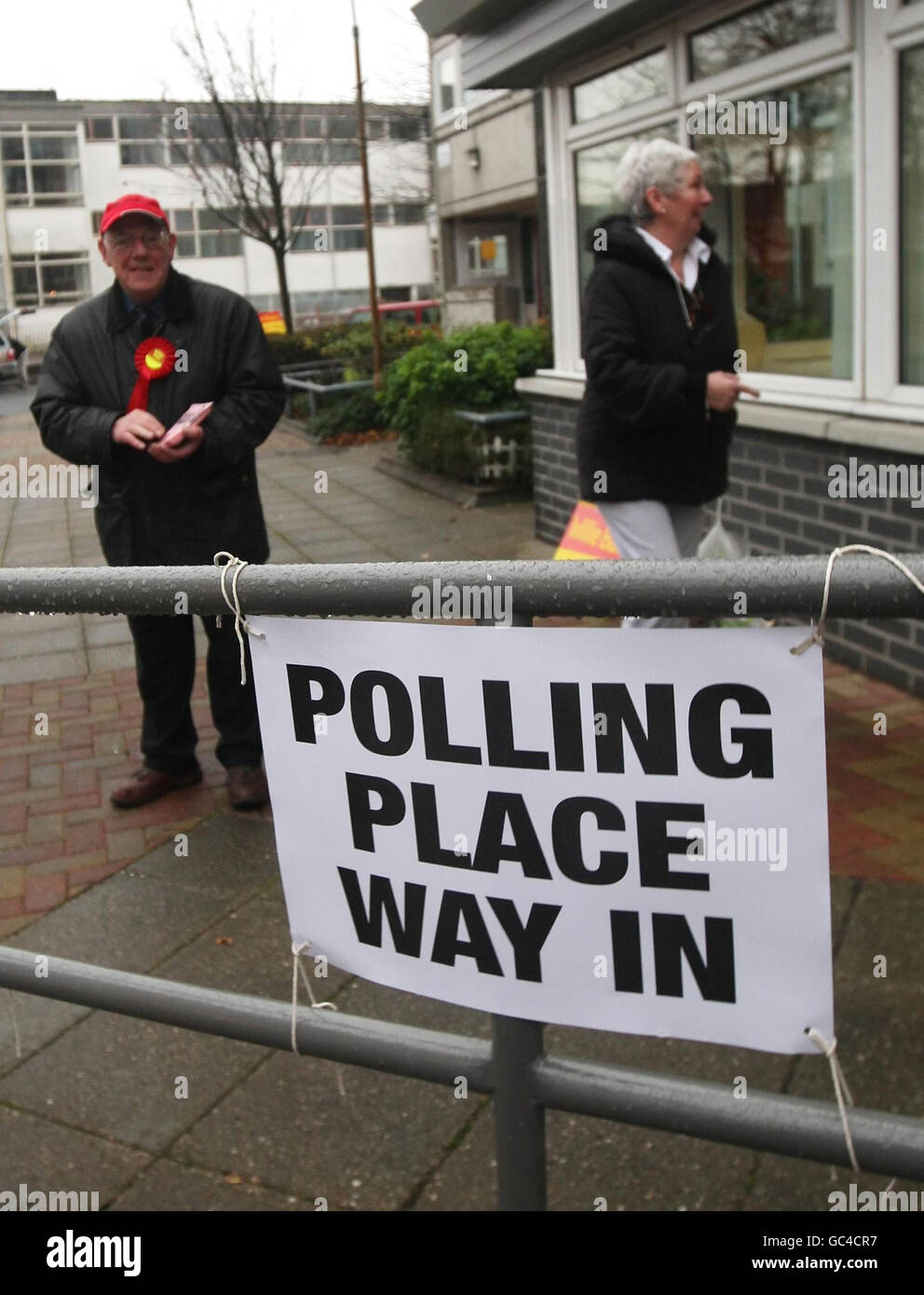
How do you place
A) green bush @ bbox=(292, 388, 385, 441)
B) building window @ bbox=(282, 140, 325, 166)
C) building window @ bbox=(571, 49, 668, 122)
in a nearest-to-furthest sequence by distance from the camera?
building window @ bbox=(571, 49, 668, 122), green bush @ bbox=(292, 388, 385, 441), building window @ bbox=(282, 140, 325, 166)

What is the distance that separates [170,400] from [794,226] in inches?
134

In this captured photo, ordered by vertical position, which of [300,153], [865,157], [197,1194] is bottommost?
[197,1194]

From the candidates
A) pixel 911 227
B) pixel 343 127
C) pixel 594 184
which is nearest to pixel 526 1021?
pixel 911 227

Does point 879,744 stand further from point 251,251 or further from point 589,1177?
point 251,251

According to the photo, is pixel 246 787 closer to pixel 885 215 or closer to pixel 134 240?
pixel 134 240

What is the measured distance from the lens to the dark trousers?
4512 mm

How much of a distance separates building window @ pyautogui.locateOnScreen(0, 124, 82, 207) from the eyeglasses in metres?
53.3

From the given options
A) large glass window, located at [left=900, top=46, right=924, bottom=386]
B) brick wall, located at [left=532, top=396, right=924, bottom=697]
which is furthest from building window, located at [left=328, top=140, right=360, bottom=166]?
large glass window, located at [left=900, top=46, right=924, bottom=386]

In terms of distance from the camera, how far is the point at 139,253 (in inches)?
165

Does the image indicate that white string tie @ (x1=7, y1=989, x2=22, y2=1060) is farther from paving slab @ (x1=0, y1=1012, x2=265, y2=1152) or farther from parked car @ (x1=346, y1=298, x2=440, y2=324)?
parked car @ (x1=346, y1=298, x2=440, y2=324)

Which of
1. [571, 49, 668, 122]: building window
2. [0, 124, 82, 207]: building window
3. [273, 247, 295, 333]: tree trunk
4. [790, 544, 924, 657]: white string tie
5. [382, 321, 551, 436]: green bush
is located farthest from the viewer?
[0, 124, 82, 207]: building window

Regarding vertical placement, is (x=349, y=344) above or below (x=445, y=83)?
below

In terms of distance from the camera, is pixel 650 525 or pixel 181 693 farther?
pixel 181 693
